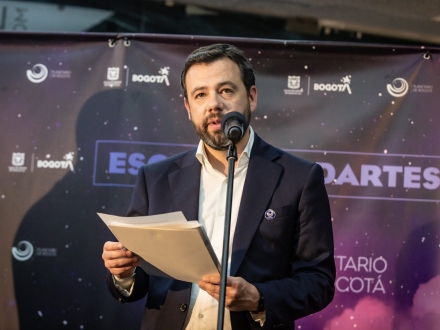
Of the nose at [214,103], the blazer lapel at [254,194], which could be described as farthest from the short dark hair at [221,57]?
the blazer lapel at [254,194]

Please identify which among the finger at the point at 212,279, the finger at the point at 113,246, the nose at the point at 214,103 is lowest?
the finger at the point at 212,279

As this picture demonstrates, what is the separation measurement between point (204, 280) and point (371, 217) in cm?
183

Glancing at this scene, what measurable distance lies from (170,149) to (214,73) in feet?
4.11

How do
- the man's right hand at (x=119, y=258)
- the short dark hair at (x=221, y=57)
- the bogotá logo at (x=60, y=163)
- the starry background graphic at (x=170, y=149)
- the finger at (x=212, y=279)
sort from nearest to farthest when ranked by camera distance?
the finger at (x=212, y=279)
the man's right hand at (x=119, y=258)
the short dark hair at (x=221, y=57)
the starry background graphic at (x=170, y=149)
the bogotá logo at (x=60, y=163)

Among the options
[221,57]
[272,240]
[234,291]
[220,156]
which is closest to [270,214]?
[272,240]

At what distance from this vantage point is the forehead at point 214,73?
249 cm

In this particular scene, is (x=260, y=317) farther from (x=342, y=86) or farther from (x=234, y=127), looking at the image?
(x=342, y=86)

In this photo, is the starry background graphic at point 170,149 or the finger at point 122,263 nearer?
the finger at point 122,263

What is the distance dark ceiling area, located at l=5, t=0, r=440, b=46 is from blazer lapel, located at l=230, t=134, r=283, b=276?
6.41ft

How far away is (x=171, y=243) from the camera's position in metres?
1.98

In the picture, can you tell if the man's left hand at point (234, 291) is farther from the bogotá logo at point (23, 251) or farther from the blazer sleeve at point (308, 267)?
the bogotá logo at point (23, 251)

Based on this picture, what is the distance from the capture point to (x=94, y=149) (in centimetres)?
370

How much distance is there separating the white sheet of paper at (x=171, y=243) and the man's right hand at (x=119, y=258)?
50 millimetres

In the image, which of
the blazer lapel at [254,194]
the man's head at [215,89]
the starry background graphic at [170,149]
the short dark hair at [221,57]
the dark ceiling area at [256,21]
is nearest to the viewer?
the blazer lapel at [254,194]
